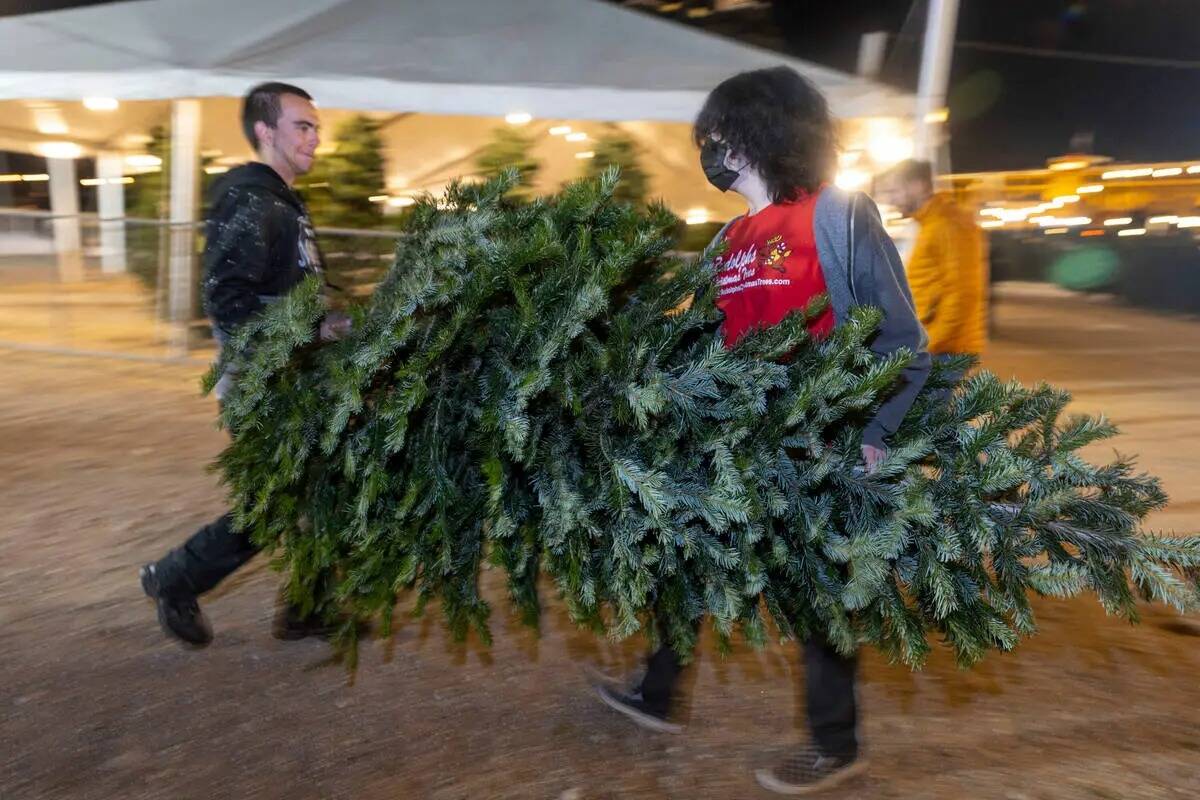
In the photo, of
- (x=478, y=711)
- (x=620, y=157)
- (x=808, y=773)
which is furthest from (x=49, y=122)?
(x=808, y=773)

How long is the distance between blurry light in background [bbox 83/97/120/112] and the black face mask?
777cm

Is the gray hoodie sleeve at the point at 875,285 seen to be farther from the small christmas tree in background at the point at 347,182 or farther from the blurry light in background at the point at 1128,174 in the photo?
the blurry light in background at the point at 1128,174

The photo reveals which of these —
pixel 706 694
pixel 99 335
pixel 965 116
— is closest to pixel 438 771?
pixel 706 694

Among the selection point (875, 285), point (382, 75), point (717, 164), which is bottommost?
point (875, 285)

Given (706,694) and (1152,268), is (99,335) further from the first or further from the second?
(1152,268)

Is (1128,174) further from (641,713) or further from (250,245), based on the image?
(250,245)

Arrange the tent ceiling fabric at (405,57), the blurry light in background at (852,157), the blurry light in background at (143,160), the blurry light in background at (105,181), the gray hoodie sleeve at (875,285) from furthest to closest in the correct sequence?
the blurry light in background at (105,181) < the blurry light in background at (143,160) < the blurry light in background at (852,157) < the tent ceiling fabric at (405,57) < the gray hoodie sleeve at (875,285)

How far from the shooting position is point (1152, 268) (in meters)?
18.2

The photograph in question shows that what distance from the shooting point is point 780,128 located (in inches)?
107

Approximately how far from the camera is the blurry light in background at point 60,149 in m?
11.2

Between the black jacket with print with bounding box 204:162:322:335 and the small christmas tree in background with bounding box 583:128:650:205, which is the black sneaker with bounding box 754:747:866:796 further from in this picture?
the small christmas tree in background with bounding box 583:128:650:205

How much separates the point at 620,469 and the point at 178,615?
2140 millimetres

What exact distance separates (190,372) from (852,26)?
22854 mm

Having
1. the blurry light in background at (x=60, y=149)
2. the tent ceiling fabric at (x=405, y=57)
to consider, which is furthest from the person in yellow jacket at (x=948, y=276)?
the blurry light in background at (x=60, y=149)
